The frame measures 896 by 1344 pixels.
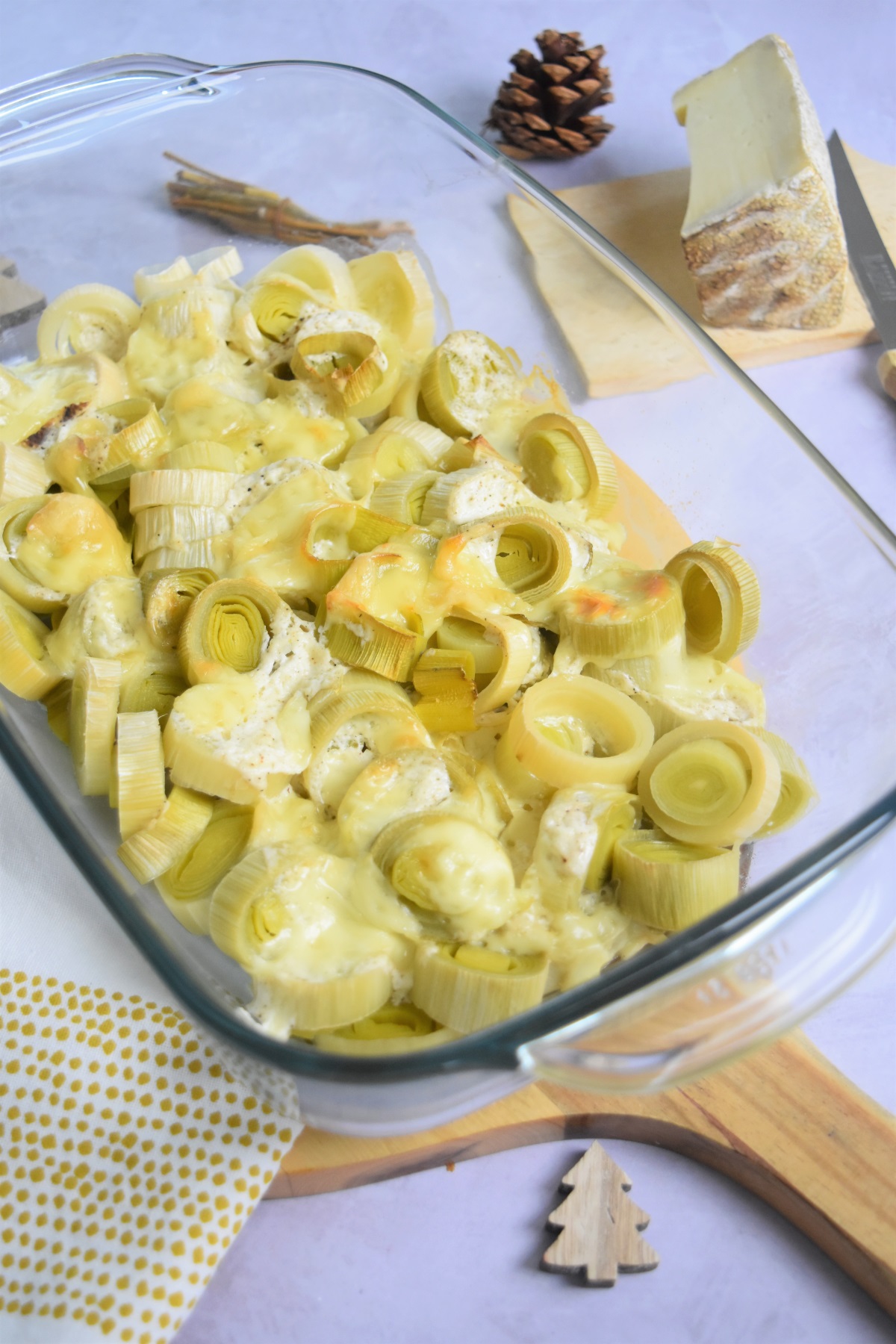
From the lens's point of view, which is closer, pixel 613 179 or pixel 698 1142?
pixel 698 1142

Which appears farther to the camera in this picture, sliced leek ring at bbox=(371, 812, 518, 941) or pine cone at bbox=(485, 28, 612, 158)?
pine cone at bbox=(485, 28, 612, 158)

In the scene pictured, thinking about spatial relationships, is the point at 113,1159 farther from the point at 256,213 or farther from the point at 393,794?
the point at 256,213

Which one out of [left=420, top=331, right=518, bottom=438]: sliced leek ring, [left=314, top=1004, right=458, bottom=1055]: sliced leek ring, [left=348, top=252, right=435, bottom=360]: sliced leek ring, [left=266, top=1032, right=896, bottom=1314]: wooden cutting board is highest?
[left=348, top=252, right=435, bottom=360]: sliced leek ring

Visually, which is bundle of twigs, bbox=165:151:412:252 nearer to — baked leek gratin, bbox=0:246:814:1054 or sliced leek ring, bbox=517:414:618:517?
baked leek gratin, bbox=0:246:814:1054

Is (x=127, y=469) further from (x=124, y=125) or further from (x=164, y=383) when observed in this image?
(x=124, y=125)

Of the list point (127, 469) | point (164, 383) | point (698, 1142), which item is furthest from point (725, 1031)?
point (164, 383)

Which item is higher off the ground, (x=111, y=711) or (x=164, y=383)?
(x=164, y=383)

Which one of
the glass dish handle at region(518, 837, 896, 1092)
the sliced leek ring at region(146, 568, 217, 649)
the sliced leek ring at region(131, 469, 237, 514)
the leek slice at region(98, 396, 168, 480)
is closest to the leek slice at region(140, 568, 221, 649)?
the sliced leek ring at region(146, 568, 217, 649)
